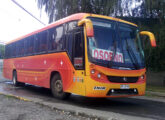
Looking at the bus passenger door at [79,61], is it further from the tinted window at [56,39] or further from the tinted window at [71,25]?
the tinted window at [56,39]

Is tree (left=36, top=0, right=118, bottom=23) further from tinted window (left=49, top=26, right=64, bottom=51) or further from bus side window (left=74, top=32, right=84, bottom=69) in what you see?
bus side window (left=74, top=32, right=84, bottom=69)

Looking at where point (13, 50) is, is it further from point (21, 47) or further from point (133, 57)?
point (133, 57)

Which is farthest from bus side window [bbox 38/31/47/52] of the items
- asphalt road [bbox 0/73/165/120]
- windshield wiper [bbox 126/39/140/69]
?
windshield wiper [bbox 126/39/140/69]

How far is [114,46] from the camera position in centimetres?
812

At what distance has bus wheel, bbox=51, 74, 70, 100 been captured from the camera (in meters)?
9.49

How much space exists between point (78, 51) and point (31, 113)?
109 inches

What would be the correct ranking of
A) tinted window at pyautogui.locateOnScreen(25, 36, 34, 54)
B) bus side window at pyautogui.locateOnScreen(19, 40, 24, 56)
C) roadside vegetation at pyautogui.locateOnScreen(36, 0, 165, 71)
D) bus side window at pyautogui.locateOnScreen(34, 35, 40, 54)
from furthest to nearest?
1. roadside vegetation at pyautogui.locateOnScreen(36, 0, 165, 71)
2. bus side window at pyautogui.locateOnScreen(19, 40, 24, 56)
3. tinted window at pyautogui.locateOnScreen(25, 36, 34, 54)
4. bus side window at pyautogui.locateOnScreen(34, 35, 40, 54)

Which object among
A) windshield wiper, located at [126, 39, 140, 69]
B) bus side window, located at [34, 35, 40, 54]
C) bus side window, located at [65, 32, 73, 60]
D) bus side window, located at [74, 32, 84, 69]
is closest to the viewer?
bus side window, located at [74, 32, 84, 69]

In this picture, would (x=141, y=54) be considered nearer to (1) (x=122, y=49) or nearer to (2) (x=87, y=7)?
(1) (x=122, y=49)

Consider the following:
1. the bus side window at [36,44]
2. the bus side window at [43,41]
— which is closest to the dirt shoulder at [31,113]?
the bus side window at [43,41]

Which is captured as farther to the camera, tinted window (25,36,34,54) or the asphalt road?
tinted window (25,36,34,54)

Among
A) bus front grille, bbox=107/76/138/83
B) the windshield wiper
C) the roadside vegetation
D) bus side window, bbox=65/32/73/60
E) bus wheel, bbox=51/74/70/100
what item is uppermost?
the roadside vegetation

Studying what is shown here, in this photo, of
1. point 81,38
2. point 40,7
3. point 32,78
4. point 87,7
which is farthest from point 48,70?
point 40,7

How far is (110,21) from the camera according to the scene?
856 cm
